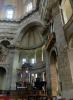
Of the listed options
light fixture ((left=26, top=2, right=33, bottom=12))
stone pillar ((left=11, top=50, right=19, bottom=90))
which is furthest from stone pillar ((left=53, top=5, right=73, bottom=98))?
light fixture ((left=26, top=2, right=33, bottom=12))

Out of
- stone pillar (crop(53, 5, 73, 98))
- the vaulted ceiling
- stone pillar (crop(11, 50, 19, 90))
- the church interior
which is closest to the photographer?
stone pillar (crop(53, 5, 73, 98))

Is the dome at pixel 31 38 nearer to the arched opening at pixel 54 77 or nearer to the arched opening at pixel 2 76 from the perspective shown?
the arched opening at pixel 2 76

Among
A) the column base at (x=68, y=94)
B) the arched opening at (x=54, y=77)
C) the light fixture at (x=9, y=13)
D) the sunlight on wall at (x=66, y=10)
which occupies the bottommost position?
the column base at (x=68, y=94)

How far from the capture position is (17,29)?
19969mm

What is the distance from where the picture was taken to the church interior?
1018 cm

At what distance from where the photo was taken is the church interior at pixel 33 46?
10.2 metres

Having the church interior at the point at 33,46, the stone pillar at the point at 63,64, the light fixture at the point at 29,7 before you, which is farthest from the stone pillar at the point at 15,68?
the stone pillar at the point at 63,64

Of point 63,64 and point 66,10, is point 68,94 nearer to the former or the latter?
point 63,64

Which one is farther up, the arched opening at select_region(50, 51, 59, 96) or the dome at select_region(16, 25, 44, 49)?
the dome at select_region(16, 25, 44, 49)

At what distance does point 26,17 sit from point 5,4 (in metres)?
6.07

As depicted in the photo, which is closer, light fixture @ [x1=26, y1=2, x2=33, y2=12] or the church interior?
the church interior

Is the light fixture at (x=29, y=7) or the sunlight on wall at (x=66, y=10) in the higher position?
the light fixture at (x=29, y=7)

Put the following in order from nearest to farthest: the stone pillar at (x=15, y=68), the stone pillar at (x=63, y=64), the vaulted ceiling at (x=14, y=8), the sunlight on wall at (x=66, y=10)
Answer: the stone pillar at (x=63, y=64) < the sunlight on wall at (x=66, y=10) < the stone pillar at (x=15, y=68) < the vaulted ceiling at (x=14, y=8)

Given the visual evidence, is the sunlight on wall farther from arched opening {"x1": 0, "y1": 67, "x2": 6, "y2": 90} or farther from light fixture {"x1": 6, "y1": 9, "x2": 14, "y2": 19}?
light fixture {"x1": 6, "y1": 9, "x2": 14, "y2": 19}
